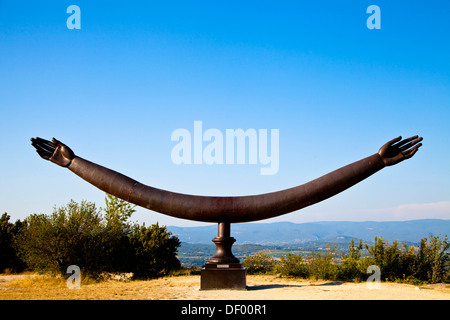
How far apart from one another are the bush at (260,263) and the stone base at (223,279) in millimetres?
7138

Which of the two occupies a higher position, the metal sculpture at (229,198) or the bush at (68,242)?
the metal sculpture at (229,198)

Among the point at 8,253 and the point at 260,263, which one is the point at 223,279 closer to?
the point at 260,263

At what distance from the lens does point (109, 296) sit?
8883 mm

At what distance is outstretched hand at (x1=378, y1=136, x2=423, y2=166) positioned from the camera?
9.92m

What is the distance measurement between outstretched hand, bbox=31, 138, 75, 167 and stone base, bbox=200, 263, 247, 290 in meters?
5.34

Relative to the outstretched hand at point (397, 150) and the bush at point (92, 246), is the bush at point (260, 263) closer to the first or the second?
the bush at point (92, 246)

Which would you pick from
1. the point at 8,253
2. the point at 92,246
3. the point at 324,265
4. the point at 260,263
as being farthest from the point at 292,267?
the point at 8,253

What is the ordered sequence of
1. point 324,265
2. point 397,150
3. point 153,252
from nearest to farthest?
point 397,150 < point 324,265 < point 153,252

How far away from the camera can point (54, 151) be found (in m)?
10.9

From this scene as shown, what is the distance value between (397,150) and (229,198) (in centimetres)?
499

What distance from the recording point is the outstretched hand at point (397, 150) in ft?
32.6

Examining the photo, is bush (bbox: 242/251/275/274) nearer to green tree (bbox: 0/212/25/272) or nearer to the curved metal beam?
the curved metal beam

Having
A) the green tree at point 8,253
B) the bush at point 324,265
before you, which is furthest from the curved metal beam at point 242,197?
the green tree at point 8,253

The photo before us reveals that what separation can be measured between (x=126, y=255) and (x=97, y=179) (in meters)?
6.89
